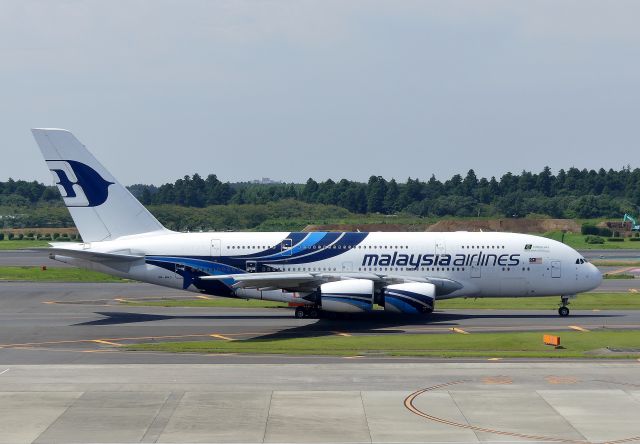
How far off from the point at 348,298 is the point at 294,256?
5815 mm

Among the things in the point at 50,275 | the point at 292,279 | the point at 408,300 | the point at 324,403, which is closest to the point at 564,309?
the point at 408,300

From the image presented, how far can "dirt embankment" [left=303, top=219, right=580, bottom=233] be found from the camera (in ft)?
432

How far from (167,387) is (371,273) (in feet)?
76.3

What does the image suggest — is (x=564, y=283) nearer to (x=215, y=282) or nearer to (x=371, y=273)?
(x=371, y=273)

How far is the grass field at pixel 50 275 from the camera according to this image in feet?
269

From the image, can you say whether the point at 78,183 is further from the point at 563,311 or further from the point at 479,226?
the point at 479,226

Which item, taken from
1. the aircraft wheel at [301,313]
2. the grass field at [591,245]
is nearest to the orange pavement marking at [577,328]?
the aircraft wheel at [301,313]

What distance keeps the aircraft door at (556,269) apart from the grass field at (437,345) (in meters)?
8.81

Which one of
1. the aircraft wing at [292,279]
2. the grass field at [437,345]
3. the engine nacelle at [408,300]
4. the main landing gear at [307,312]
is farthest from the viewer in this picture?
the main landing gear at [307,312]

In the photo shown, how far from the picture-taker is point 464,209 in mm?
196250

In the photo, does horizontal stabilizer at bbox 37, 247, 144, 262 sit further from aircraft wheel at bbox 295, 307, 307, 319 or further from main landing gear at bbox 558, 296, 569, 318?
main landing gear at bbox 558, 296, 569, 318

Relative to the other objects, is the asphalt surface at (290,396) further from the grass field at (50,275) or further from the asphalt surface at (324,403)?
the grass field at (50,275)

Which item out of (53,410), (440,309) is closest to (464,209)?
(440,309)

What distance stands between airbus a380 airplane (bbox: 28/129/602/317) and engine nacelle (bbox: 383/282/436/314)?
200cm
